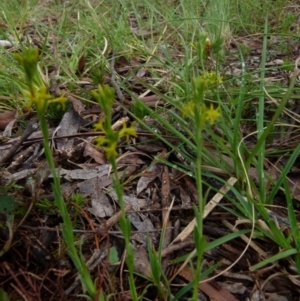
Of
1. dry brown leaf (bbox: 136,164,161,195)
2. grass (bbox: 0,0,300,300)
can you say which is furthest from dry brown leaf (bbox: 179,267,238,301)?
dry brown leaf (bbox: 136,164,161,195)

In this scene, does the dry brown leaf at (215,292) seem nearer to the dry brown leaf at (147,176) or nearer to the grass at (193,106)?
the grass at (193,106)

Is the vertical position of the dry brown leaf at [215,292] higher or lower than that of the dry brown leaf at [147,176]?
lower

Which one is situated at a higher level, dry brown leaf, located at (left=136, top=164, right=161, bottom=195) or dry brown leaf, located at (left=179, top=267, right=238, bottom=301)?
dry brown leaf, located at (left=136, top=164, right=161, bottom=195)

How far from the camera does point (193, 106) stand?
2.27 ft

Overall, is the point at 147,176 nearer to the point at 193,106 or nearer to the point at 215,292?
the point at 215,292

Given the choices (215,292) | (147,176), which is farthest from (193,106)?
(147,176)

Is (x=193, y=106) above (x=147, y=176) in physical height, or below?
above

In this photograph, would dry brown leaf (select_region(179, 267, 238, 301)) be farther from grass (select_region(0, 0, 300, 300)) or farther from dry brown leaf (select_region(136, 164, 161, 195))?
dry brown leaf (select_region(136, 164, 161, 195))

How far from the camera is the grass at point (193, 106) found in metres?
0.90

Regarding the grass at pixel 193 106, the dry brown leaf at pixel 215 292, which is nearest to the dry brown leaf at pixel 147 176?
the grass at pixel 193 106

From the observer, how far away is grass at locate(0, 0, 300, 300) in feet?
2.96

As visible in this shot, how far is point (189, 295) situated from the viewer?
96 centimetres

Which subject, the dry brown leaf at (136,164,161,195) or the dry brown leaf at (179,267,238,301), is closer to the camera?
the dry brown leaf at (179,267,238,301)

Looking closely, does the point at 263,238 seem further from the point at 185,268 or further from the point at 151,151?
the point at 151,151
